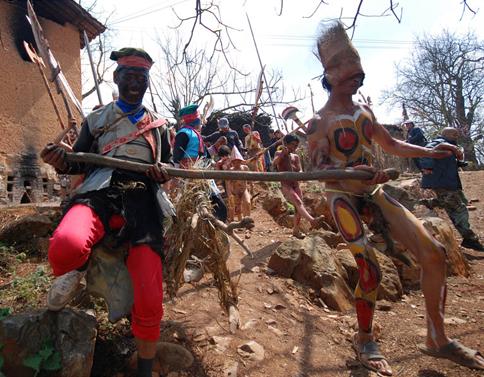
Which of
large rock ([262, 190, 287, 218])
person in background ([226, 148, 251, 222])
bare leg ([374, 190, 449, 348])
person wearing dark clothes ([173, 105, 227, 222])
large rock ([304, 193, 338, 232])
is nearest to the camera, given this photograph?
bare leg ([374, 190, 449, 348])

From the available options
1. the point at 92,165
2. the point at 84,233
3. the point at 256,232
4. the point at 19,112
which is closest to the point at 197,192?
the point at 92,165

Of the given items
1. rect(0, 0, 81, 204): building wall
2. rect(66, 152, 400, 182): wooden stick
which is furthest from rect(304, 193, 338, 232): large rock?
rect(0, 0, 81, 204): building wall

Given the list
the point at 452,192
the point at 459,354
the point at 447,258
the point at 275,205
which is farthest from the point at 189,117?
the point at 275,205

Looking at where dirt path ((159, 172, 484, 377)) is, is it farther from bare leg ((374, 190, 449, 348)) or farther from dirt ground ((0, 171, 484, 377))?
bare leg ((374, 190, 449, 348))

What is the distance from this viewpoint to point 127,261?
2357 millimetres

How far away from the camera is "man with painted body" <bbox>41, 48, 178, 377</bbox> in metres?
2.11

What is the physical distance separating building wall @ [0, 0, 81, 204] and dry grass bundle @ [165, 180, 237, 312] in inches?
253

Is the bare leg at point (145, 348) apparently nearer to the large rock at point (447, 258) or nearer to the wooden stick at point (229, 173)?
the wooden stick at point (229, 173)

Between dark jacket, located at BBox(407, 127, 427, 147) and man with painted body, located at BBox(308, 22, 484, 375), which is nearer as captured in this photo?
man with painted body, located at BBox(308, 22, 484, 375)

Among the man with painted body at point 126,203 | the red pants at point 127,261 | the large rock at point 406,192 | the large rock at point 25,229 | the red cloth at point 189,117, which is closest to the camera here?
the red pants at point 127,261

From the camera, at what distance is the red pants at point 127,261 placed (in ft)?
6.56

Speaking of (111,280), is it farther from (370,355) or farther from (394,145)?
(394,145)

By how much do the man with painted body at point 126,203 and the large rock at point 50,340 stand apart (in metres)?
0.10

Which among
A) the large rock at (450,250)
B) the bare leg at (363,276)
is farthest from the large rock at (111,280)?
the large rock at (450,250)
